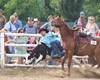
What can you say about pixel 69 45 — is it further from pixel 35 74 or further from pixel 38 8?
pixel 38 8

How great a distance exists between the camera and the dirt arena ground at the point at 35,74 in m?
10.9

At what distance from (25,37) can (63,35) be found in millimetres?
2251

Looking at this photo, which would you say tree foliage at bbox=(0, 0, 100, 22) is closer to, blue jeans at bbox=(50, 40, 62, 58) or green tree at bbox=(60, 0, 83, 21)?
green tree at bbox=(60, 0, 83, 21)

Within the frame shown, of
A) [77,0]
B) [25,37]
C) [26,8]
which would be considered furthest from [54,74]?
[26,8]

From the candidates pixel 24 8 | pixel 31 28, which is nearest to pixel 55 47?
pixel 31 28

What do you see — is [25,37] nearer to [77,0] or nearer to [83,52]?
[83,52]

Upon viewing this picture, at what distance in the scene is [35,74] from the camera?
11742 millimetres

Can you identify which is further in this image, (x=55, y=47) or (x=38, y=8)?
(x=38, y=8)

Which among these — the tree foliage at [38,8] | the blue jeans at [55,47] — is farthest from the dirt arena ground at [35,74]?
the tree foliage at [38,8]

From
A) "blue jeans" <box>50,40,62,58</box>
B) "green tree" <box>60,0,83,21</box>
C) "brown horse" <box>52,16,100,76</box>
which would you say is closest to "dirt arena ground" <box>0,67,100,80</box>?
"brown horse" <box>52,16,100,76</box>

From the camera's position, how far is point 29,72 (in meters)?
12.1

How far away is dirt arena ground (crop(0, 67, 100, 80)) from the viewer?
35.7 feet

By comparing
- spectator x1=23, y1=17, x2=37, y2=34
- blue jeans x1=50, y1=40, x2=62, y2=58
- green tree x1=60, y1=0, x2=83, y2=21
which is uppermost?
green tree x1=60, y1=0, x2=83, y2=21

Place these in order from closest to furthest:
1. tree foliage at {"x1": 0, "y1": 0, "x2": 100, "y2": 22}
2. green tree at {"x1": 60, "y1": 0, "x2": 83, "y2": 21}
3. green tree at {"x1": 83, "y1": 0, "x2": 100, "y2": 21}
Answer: green tree at {"x1": 60, "y1": 0, "x2": 83, "y2": 21}, tree foliage at {"x1": 0, "y1": 0, "x2": 100, "y2": 22}, green tree at {"x1": 83, "y1": 0, "x2": 100, "y2": 21}
